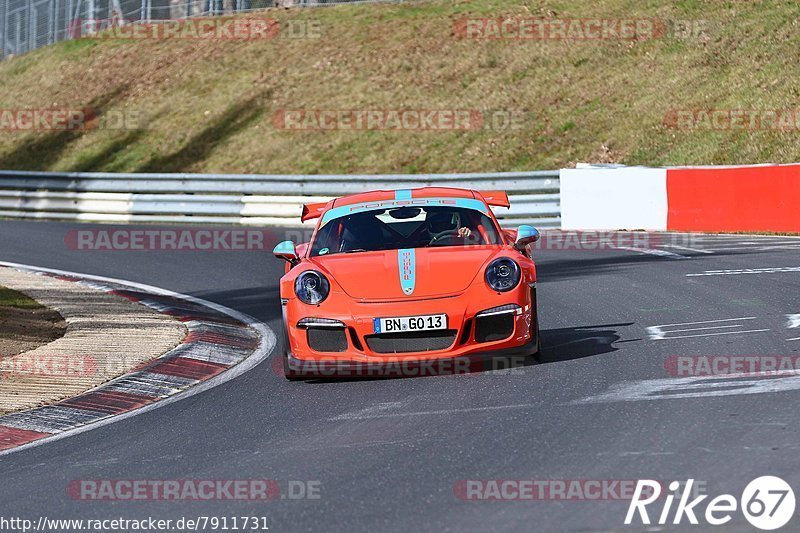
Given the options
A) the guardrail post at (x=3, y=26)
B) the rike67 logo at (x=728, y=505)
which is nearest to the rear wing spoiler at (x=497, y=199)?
the rike67 logo at (x=728, y=505)

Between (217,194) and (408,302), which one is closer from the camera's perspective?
(408,302)

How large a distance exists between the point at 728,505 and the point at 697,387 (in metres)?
2.49

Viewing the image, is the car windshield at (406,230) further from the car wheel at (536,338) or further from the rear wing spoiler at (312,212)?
the car wheel at (536,338)

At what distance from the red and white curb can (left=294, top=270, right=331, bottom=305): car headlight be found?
0.98 metres

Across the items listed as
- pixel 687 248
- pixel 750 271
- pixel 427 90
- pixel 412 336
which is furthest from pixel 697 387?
pixel 427 90

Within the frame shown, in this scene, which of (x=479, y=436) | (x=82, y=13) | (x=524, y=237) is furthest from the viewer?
(x=82, y=13)

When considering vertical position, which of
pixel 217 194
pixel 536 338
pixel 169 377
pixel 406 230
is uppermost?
pixel 406 230

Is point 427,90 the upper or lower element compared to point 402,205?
upper

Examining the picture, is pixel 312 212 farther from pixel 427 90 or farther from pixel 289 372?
pixel 427 90

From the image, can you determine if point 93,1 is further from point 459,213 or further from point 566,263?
point 459,213

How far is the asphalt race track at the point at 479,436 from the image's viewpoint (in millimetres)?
5301

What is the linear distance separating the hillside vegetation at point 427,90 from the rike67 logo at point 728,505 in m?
19.1

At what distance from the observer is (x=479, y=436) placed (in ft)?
21.1

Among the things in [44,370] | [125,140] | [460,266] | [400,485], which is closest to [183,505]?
[400,485]
